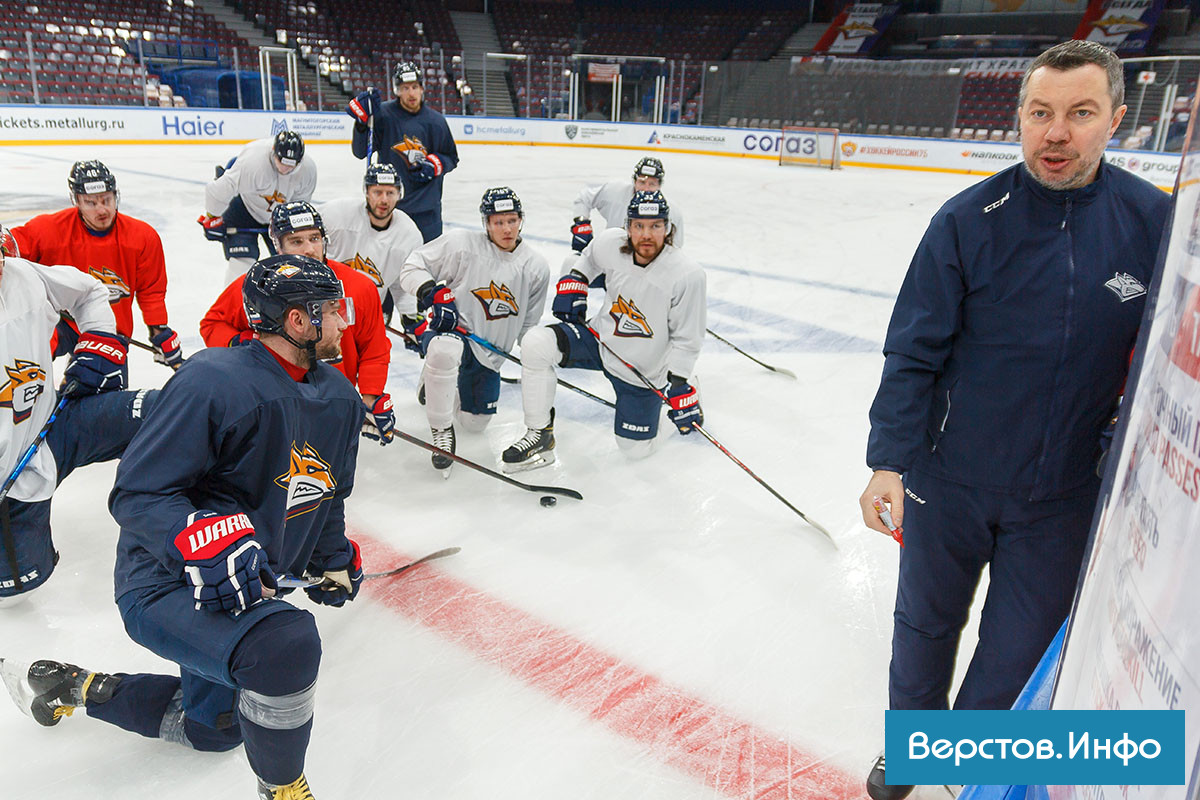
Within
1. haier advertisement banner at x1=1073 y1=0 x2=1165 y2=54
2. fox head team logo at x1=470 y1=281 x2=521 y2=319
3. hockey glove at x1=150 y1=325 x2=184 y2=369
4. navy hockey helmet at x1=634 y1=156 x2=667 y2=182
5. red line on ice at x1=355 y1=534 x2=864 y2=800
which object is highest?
haier advertisement banner at x1=1073 y1=0 x2=1165 y2=54

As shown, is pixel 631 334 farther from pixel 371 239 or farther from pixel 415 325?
pixel 371 239

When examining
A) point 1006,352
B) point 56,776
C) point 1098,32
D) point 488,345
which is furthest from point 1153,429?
point 1098,32

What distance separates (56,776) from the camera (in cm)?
182

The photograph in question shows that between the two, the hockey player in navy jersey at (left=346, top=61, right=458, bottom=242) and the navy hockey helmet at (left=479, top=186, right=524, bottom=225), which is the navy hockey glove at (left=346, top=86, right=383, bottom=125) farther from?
the navy hockey helmet at (left=479, top=186, right=524, bottom=225)

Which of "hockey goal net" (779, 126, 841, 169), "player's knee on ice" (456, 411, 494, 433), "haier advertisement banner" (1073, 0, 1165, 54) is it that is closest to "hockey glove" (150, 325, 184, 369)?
"player's knee on ice" (456, 411, 494, 433)

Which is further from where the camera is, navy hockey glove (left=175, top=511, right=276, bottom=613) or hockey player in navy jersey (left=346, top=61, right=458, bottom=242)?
hockey player in navy jersey (left=346, top=61, right=458, bottom=242)

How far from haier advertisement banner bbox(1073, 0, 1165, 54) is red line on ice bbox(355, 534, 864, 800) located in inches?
810

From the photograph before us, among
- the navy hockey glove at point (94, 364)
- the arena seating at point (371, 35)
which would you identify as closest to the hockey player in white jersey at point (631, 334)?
the navy hockey glove at point (94, 364)

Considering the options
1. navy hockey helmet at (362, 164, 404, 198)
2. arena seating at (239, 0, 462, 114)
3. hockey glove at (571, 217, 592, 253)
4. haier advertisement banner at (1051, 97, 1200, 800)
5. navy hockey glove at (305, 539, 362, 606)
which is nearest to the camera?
haier advertisement banner at (1051, 97, 1200, 800)

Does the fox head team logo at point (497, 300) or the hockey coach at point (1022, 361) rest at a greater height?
the hockey coach at point (1022, 361)

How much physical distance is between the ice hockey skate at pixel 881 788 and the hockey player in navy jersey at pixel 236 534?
3.87 feet

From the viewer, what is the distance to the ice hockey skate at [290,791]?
5.42 ft

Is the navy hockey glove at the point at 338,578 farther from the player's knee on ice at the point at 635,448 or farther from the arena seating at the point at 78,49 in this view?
the arena seating at the point at 78,49

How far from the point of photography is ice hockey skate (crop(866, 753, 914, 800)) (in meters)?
1.82
